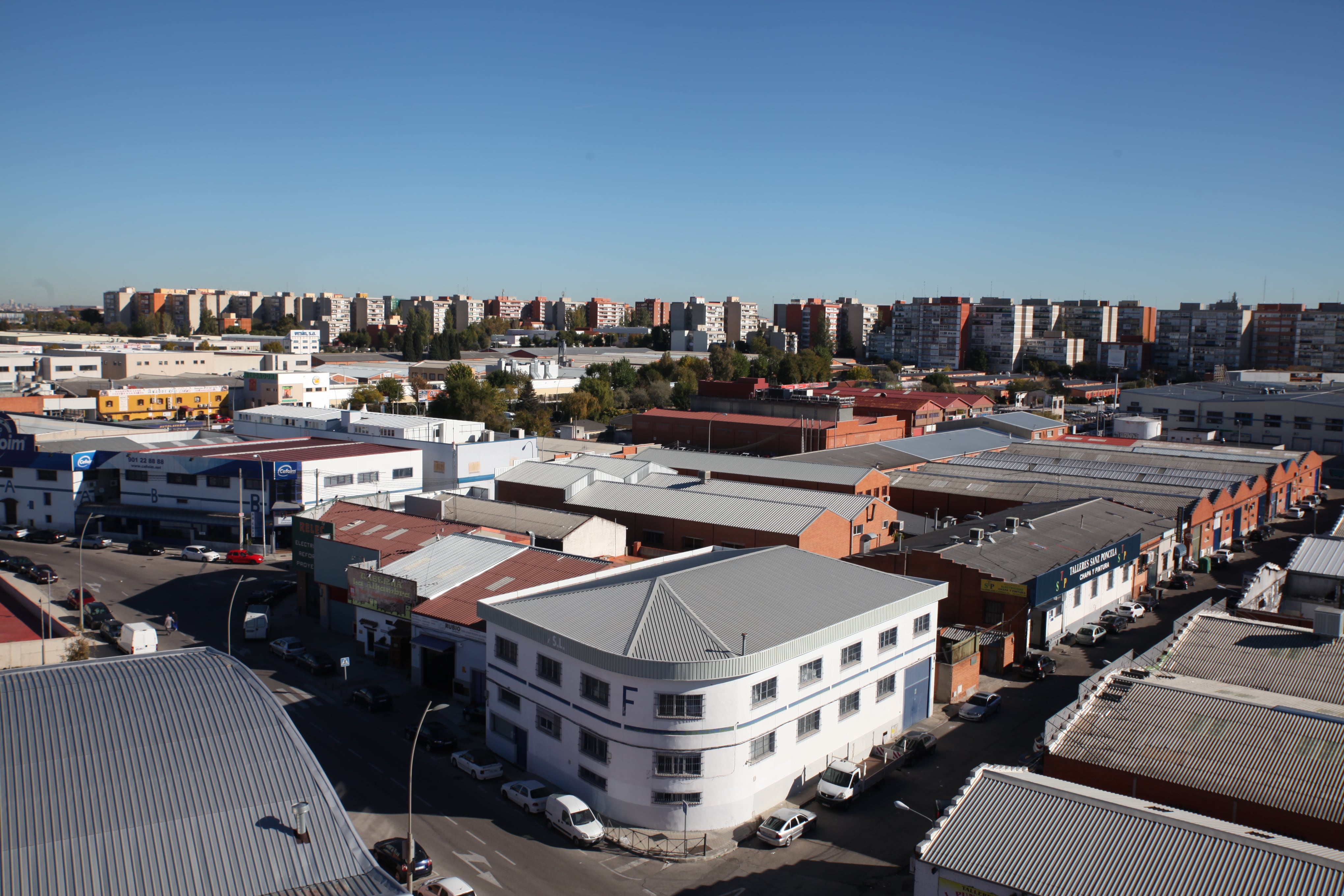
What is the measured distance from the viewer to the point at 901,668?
21.6 meters

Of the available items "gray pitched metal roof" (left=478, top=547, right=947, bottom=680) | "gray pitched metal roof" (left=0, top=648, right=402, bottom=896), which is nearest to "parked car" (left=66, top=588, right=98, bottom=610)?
"gray pitched metal roof" (left=478, top=547, right=947, bottom=680)

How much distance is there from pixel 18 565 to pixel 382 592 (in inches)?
781

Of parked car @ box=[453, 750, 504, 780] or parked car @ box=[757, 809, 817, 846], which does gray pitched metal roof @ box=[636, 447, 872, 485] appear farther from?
parked car @ box=[757, 809, 817, 846]

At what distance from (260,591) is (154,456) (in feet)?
41.8

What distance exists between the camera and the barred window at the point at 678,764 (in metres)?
17.3

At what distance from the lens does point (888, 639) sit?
21.1m

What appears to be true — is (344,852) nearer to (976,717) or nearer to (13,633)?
(976,717)

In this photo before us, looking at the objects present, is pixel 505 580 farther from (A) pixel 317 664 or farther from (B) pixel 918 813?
(B) pixel 918 813

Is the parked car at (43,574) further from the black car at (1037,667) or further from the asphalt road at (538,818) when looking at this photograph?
the black car at (1037,667)

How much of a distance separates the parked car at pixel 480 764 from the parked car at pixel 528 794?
779 mm

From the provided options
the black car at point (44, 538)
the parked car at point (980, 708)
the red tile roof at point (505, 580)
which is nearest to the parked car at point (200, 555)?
the black car at point (44, 538)

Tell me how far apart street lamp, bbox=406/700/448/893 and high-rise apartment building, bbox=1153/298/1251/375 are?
125 meters

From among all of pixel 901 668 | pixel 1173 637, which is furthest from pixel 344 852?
pixel 1173 637

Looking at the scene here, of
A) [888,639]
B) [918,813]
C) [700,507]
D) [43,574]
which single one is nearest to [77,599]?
[43,574]
